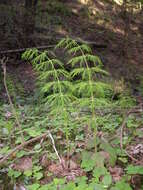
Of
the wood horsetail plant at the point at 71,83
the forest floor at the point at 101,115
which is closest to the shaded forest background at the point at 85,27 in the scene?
the forest floor at the point at 101,115

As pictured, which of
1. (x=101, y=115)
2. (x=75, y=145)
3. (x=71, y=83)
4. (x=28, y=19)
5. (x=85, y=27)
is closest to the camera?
(x=71, y=83)

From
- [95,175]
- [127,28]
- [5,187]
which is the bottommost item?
[5,187]

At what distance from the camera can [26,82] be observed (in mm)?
7438

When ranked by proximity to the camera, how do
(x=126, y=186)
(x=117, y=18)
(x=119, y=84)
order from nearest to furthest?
(x=126, y=186), (x=119, y=84), (x=117, y=18)

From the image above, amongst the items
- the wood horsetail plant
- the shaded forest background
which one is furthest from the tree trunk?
the wood horsetail plant

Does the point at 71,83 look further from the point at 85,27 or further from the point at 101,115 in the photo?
the point at 85,27

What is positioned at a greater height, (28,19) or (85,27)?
(28,19)

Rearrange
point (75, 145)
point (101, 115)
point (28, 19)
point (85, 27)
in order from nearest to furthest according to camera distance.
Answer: point (75, 145) < point (101, 115) < point (28, 19) < point (85, 27)

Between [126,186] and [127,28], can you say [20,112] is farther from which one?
[127,28]

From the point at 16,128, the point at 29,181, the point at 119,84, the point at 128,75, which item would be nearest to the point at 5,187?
the point at 29,181

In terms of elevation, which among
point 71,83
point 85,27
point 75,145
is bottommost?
point 75,145

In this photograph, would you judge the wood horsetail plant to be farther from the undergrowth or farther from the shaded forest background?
the shaded forest background

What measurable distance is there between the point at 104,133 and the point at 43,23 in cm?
803

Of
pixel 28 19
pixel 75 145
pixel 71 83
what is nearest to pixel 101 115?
pixel 75 145
